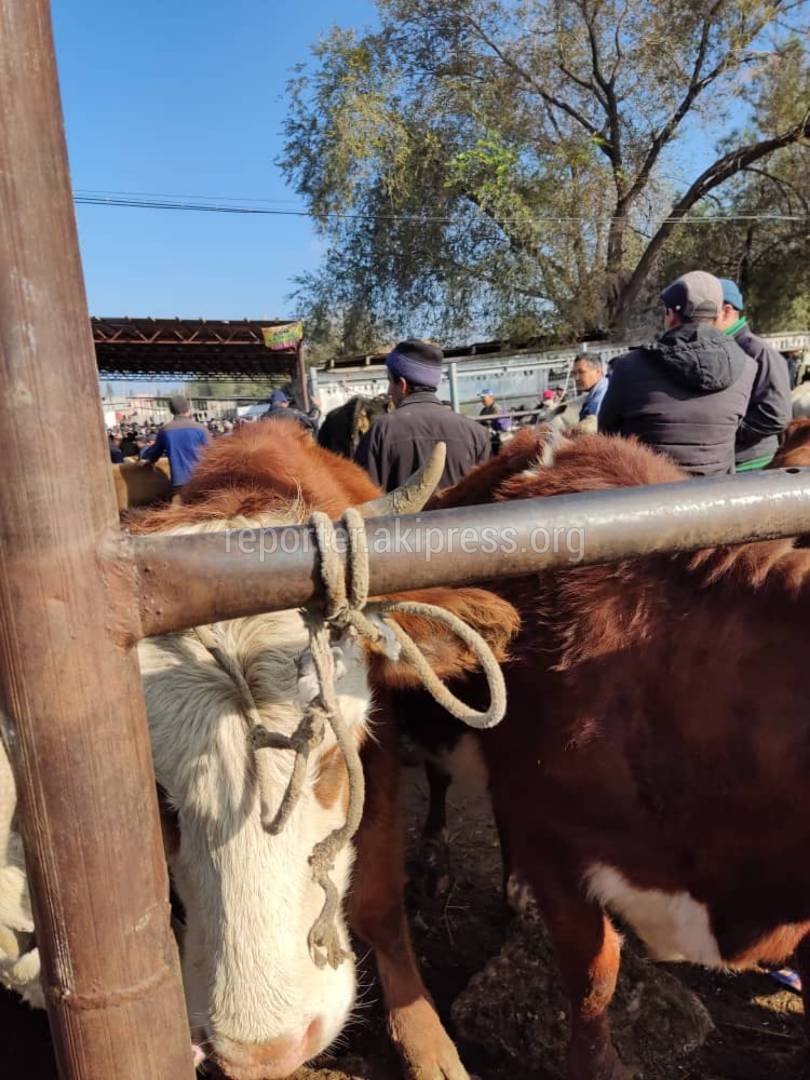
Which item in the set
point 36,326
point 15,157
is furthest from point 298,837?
point 15,157

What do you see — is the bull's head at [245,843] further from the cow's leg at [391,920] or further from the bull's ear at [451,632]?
the cow's leg at [391,920]

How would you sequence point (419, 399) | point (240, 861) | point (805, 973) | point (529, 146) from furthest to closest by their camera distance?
1. point (529, 146)
2. point (419, 399)
3. point (805, 973)
4. point (240, 861)

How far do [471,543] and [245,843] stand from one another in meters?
0.88

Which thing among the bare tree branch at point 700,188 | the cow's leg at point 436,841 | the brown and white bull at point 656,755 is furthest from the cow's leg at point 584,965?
the bare tree branch at point 700,188

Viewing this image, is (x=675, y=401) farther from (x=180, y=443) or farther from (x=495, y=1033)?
(x=180, y=443)

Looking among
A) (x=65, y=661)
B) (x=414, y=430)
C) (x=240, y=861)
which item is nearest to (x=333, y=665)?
(x=65, y=661)

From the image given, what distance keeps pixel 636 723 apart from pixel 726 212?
23.9 metres

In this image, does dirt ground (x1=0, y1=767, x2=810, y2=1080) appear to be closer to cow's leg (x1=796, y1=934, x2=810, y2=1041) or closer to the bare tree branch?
cow's leg (x1=796, y1=934, x2=810, y2=1041)

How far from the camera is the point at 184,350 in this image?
2047 centimetres

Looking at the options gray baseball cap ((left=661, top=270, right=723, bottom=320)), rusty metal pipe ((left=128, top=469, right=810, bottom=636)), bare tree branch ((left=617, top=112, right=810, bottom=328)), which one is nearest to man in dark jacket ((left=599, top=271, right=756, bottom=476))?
gray baseball cap ((left=661, top=270, right=723, bottom=320))

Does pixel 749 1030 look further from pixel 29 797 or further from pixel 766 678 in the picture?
pixel 29 797

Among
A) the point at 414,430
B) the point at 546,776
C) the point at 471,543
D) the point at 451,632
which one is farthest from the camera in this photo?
the point at 414,430

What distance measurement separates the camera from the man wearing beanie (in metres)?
3.80

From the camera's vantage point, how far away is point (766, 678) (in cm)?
158
